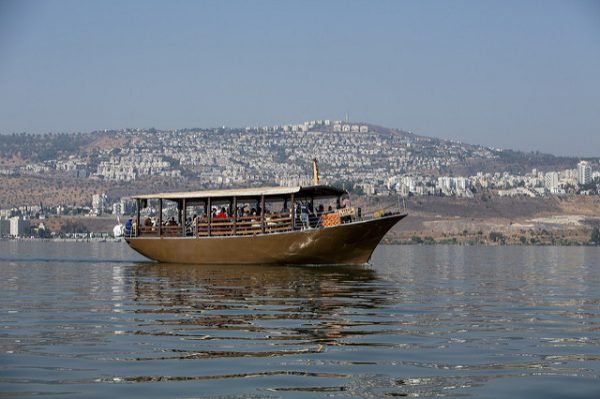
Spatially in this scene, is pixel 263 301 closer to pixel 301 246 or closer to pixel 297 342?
pixel 297 342

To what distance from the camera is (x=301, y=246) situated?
39375 mm

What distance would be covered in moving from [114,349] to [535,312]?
9566 mm

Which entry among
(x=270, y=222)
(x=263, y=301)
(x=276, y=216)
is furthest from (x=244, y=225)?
(x=263, y=301)

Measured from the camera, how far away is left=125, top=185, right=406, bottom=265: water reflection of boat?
128 feet

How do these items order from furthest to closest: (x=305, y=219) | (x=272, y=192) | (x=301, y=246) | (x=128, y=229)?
(x=128, y=229) < (x=305, y=219) < (x=301, y=246) < (x=272, y=192)

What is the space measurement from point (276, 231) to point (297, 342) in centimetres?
2439

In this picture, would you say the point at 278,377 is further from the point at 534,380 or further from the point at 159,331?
the point at 159,331

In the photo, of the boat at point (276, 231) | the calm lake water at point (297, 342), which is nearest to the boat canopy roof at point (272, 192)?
the boat at point (276, 231)

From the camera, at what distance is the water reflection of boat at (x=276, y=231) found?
39062 millimetres

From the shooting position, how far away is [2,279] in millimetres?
33312

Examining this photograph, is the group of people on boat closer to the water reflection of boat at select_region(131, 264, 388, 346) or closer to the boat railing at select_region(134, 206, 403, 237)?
the boat railing at select_region(134, 206, 403, 237)

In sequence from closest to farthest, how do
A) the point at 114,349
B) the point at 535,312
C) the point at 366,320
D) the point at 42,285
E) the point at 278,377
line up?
the point at 278,377
the point at 114,349
the point at 366,320
the point at 535,312
the point at 42,285

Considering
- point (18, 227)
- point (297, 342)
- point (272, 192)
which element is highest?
point (272, 192)

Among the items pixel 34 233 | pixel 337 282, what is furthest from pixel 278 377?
pixel 34 233
